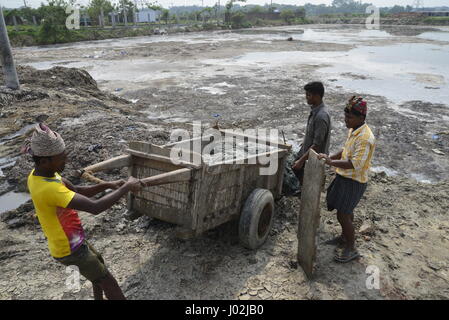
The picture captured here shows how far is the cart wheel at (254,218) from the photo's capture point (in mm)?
3314

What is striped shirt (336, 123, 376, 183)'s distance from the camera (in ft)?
9.95

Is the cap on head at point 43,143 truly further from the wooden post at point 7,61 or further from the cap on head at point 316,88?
the wooden post at point 7,61

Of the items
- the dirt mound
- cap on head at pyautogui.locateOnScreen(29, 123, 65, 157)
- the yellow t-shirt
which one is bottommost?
the yellow t-shirt

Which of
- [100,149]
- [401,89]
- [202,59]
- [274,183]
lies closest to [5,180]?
[100,149]

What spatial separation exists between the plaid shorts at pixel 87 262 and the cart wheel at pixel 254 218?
142cm

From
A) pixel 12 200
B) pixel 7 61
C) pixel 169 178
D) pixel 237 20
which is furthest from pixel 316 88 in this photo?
pixel 237 20

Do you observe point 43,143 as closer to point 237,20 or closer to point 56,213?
point 56,213

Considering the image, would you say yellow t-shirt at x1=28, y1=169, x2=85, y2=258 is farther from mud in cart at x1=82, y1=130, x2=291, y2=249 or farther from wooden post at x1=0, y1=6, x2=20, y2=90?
wooden post at x1=0, y1=6, x2=20, y2=90

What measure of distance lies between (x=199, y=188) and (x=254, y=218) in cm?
78

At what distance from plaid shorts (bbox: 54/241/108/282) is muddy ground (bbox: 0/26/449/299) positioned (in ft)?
1.94

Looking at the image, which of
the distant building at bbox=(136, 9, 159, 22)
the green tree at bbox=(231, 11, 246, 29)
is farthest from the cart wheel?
the distant building at bbox=(136, 9, 159, 22)

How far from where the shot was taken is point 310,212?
3123 millimetres

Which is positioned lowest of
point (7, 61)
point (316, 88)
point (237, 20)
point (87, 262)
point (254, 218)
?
point (254, 218)

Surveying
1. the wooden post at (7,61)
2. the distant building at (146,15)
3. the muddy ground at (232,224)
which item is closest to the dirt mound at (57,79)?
the muddy ground at (232,224)
